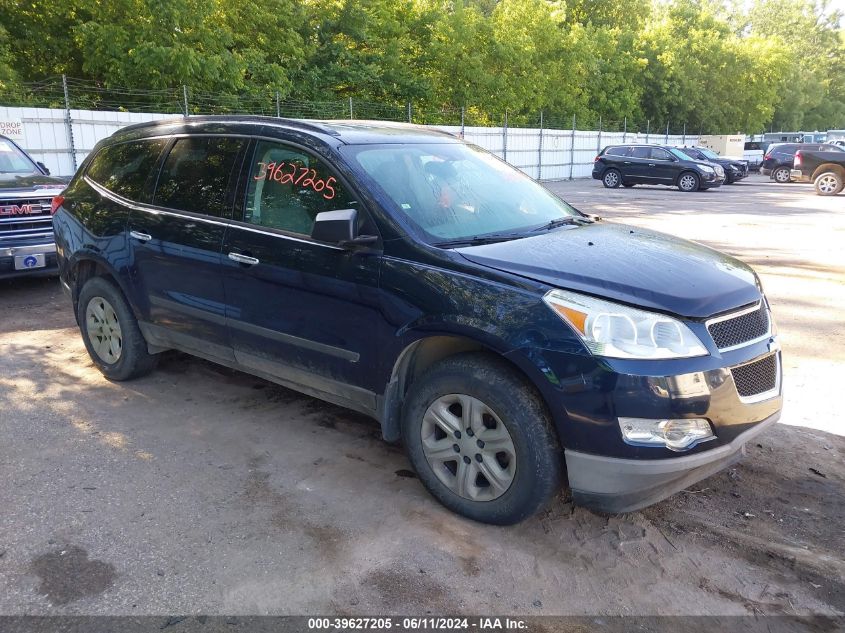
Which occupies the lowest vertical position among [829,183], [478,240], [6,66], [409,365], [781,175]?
[781,175]

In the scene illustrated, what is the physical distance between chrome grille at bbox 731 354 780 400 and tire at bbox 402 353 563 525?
2.76 ft

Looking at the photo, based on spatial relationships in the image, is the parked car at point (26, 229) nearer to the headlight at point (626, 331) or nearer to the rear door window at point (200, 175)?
the rear door window at point (200, 175)

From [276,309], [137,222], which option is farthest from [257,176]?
[137,222]

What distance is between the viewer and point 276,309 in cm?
400

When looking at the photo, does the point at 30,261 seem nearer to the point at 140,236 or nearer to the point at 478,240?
the point at 140,236

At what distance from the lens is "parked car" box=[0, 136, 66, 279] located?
7539mm

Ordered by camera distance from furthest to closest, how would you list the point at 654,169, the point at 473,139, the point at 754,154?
the point at 754,154, the point at 473,139, the point at 654,169

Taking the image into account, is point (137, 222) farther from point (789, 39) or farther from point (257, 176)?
point (789, 39)

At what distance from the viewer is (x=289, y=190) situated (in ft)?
13.3

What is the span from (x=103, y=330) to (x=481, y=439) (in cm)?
326

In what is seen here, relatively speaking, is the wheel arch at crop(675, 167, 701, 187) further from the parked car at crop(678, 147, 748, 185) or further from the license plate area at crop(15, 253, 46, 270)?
the license plate area at crop(15, 253, 46, 270)

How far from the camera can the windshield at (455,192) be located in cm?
374

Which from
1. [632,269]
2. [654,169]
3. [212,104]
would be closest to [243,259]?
[632,269]

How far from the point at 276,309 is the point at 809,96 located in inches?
3014
